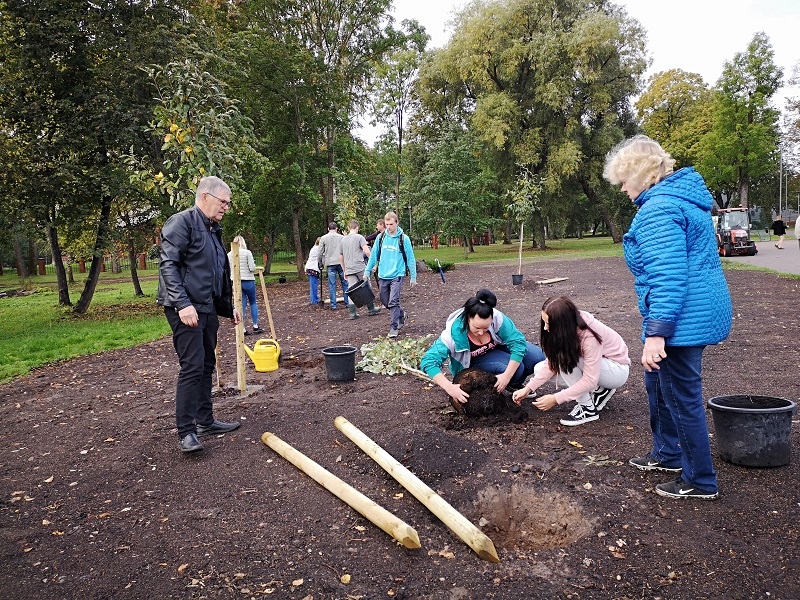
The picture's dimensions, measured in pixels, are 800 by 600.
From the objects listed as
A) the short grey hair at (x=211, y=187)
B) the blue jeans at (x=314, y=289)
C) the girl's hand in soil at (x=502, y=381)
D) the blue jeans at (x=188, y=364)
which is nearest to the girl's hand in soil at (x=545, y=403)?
the girl's hand in soil at (x=502, y=381)

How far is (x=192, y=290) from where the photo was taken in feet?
14.2

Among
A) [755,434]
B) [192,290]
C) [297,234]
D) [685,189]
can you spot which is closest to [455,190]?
[297,234]

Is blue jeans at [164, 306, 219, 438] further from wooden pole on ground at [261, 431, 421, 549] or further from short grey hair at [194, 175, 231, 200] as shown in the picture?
short grey hair at [194, 175, 231, 200]

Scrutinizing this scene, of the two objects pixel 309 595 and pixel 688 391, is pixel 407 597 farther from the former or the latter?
pixel 688 391

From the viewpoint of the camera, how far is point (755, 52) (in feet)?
127

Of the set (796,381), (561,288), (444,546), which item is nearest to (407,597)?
(444,546)

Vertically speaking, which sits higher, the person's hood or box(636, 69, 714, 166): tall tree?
box(636, 69, 714, 166): tall tree

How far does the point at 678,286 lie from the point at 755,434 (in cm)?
132

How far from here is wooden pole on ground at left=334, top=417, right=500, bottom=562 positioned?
2.73 meters

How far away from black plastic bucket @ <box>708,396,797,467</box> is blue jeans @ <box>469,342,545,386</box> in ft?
5.20

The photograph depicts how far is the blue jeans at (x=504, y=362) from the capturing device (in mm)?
4789

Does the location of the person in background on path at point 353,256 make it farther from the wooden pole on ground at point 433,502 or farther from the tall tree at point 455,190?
the tall tree at point 455,190

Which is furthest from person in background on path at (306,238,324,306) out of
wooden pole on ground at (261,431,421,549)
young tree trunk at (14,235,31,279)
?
young tree trunk at (14,235,31,279)

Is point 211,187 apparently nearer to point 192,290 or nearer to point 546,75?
point 192,290
